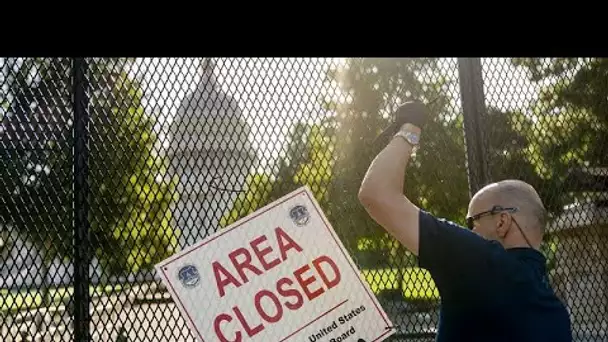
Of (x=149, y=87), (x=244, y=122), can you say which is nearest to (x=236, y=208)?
(x=244, y=122)

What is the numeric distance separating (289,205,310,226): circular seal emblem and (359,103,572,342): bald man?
613mm

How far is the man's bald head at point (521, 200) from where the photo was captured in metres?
1.49

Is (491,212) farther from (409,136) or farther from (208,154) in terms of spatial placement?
(208,154)

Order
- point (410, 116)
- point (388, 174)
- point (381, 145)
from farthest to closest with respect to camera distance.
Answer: point (381, 145)
point (410, 116)
point (388, 174)

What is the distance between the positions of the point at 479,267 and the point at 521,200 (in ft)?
0.71

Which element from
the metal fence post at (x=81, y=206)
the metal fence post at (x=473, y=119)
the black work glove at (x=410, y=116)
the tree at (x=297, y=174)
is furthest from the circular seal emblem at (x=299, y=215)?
the metal fence post at (x=473, y=119)

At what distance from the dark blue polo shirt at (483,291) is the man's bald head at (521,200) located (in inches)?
4.6

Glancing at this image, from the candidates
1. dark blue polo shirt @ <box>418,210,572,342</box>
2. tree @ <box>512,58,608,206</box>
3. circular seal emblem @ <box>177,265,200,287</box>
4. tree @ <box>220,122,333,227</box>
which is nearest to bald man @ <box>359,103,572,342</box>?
dark blue polo shirt @ <box>418,210,572,342</box>

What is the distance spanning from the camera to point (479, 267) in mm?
1367

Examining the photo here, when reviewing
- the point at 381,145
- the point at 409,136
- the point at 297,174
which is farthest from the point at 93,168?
the point at 409,136

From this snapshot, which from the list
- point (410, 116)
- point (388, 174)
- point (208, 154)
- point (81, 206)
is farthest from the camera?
point (208, 154)

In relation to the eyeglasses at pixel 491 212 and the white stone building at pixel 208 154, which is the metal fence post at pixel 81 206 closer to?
the white stone building at pixel 208 154
